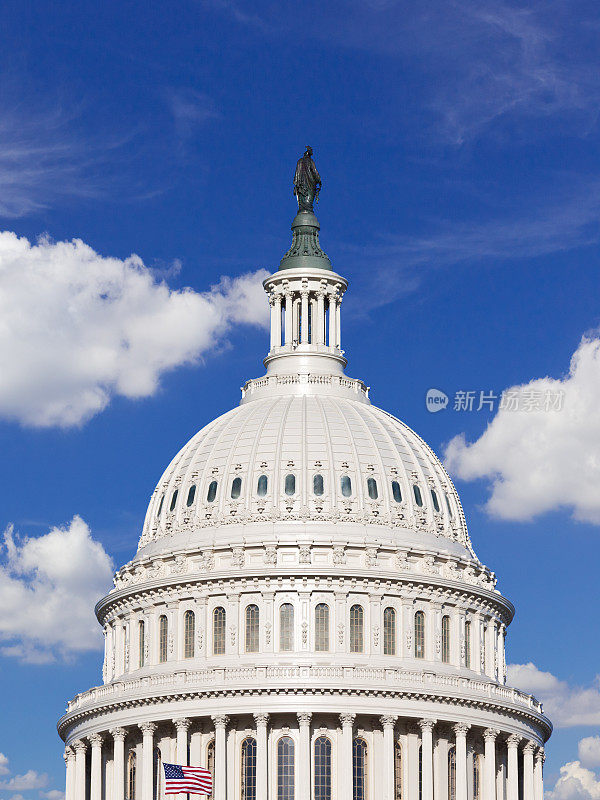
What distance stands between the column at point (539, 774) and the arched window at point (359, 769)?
1417 centimetres

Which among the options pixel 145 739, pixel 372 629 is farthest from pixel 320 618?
pixel 145 739

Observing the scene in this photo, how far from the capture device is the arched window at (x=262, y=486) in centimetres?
14962

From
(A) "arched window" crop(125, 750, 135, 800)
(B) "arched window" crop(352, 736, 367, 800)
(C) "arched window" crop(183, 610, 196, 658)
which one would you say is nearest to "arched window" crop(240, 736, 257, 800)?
(B) "arched window" crop(352, 736, 367, 800)

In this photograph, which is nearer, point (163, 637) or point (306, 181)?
point (163, 637)

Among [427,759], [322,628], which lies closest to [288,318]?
[322,628]

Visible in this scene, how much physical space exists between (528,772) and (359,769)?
45.8ft

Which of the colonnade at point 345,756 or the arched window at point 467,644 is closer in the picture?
the colonnade at point 345,756

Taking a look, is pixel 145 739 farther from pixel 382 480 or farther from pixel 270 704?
pixel 382 480

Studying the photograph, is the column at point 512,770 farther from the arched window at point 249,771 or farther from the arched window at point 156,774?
the arched window at point 156,774

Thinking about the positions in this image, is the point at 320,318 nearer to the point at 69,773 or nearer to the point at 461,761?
the point at 461,761

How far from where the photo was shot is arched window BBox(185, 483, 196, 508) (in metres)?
153

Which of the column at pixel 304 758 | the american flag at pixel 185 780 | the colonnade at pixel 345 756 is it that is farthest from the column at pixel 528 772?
the american flag at pixel 185 780

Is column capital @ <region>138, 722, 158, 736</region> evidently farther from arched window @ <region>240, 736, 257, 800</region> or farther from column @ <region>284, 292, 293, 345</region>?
column @ <region>284, 292, 293, 345</region>

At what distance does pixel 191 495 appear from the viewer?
502 ft
